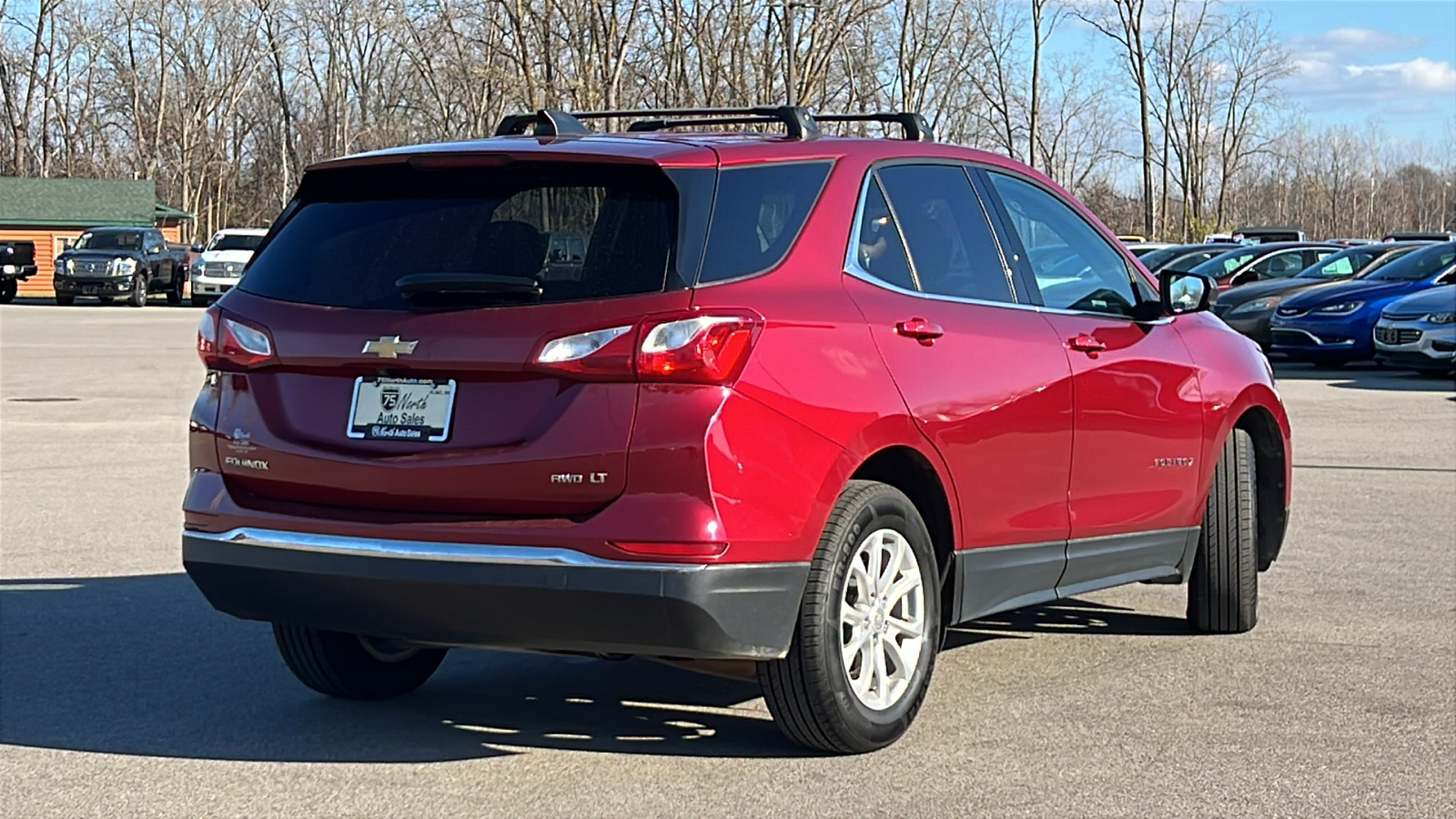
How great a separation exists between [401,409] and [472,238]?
1.69 feet

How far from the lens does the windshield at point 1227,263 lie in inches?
1256

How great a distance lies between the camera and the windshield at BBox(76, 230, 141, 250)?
154ft

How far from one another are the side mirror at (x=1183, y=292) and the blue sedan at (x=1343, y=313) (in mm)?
17498

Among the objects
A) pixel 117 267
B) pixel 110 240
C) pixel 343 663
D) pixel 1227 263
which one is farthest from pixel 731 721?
pixel 110 240

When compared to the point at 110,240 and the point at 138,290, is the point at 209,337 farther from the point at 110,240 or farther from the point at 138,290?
the point at 110,240

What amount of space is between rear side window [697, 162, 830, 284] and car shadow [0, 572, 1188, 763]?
56.3 inches

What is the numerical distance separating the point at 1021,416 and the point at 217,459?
7.95ft

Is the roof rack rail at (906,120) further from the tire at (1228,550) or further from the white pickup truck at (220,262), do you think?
the white pickup truck at (220,262)

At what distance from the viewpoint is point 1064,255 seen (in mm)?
6504

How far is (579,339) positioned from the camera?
468cm

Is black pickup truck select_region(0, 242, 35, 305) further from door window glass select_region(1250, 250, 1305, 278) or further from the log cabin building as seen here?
door window glass select_region(1250, 250, 1305, 278)

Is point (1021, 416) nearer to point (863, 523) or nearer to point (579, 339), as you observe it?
point (863, 523)

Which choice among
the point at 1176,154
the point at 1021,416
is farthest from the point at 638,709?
the point at 1176,154

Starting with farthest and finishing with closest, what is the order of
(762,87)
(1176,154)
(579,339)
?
(1176,154) → (762,87) → (579,339)
